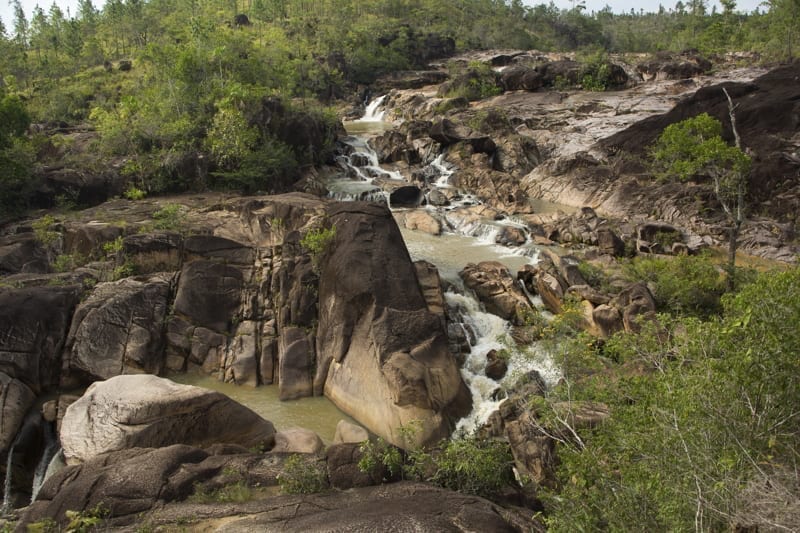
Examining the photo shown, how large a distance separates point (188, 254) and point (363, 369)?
8.60 metres

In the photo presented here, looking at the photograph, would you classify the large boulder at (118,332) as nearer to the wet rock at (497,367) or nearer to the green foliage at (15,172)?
the green foliage at (15,172)

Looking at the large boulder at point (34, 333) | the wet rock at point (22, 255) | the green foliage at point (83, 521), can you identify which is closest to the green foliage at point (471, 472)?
the green foliage at point (83, 521)

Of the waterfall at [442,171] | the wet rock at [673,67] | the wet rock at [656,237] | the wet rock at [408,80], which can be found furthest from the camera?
the wet rock at [408,80]

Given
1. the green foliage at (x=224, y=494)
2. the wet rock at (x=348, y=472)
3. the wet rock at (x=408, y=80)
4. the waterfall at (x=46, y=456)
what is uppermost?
the wet rock at (x=408, y=80)

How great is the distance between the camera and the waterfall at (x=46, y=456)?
12.1m

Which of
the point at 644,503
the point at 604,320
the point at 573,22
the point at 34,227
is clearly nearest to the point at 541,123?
the point at 604,320

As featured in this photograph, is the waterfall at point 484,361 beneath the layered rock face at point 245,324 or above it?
beneath

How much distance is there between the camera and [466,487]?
9.52 meters

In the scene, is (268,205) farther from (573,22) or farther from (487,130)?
(573,22)

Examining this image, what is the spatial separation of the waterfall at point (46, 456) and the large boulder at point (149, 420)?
1585mm

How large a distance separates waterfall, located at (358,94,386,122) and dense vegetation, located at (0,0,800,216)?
485cm

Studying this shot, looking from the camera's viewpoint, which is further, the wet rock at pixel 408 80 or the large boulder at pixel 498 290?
the wet rock at pixel 408 80

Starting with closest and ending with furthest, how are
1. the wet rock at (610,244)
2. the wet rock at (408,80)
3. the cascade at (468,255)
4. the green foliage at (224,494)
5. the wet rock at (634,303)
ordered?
the green foliage at (224,494), the cascade at (468,255), the wet rock at (634,303), the wet rock at (610,244), the wet rock at (408,80)

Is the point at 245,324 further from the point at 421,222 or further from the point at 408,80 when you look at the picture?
the point at 408,80
